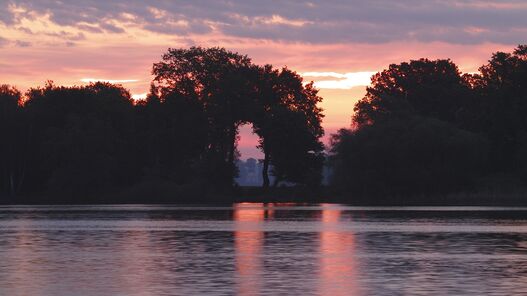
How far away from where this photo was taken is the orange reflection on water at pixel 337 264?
99.9ft

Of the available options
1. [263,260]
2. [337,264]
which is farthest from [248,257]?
[337,264]

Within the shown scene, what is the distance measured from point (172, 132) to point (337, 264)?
105542 millimetres

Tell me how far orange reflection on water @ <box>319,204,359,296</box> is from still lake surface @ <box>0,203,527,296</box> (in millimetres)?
41

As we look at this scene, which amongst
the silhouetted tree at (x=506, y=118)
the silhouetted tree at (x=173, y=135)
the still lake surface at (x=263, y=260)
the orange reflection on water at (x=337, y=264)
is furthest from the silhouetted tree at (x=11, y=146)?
the orange reflection on water at (x=337, y=264)

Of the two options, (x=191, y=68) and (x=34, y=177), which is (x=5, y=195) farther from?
(x=191, y=68)

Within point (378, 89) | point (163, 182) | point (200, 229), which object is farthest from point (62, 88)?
point (200, 229)

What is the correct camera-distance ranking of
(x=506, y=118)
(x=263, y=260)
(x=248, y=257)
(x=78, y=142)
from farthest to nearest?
1. (x=506, y=118)
2. (x=78, y=142)
3. (x=248, y=257)
4. (x=263, y=260)

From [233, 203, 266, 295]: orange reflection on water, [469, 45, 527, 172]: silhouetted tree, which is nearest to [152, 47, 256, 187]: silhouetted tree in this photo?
[469, 45, 527, 172]: silhouetted tree

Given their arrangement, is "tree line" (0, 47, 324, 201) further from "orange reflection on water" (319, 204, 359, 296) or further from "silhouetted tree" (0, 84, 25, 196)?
"orange reflection on water" (319, 204, 359, 296)

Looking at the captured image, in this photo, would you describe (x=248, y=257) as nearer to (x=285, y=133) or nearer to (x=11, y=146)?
(x=285, y=133)

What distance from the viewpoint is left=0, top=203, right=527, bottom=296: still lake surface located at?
3059 cm

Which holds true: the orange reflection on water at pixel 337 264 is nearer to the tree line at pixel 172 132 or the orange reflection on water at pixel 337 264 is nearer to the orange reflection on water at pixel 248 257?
the orange reflection on water at pixel 248 257

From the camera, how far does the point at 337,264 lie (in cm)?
3888

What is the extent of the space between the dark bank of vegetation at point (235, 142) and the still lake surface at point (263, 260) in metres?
60.9
